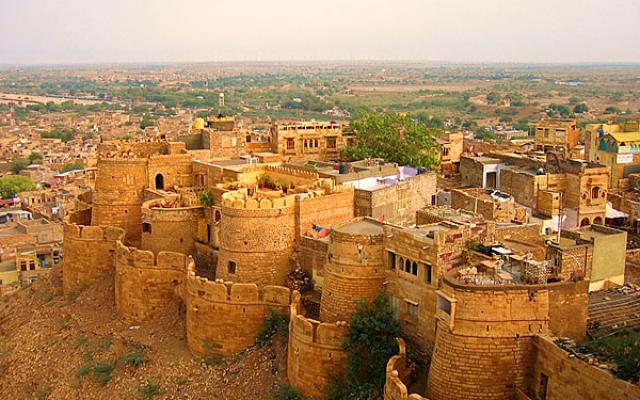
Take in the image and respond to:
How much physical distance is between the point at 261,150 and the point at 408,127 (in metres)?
6.38

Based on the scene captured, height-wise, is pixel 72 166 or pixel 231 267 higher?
pixel 231 267

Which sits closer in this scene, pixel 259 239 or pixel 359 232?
pixel 359 232

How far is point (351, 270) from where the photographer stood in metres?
17.3

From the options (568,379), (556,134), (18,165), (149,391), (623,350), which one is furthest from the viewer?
(18,165)

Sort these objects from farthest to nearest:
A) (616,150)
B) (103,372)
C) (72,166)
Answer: (72,166) < (616,150) < (103,372)

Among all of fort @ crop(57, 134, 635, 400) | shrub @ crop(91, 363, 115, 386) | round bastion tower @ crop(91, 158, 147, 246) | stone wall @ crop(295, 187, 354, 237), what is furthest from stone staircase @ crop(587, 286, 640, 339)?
round bastion tower @ crop(91, 158, 147, 246)

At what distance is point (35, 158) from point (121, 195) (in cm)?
5433

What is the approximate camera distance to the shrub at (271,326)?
62.8 ft

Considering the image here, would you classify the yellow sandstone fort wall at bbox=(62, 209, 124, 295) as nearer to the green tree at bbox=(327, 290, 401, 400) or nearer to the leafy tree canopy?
the green tree at bbox=(327, 290, 401, 400)

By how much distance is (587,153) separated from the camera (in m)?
36.7

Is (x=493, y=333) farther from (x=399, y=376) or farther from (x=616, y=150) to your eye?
(x=616, y=150)

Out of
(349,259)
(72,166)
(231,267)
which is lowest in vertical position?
(72,166)

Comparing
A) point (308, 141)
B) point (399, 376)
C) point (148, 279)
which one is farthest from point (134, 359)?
point (308, 141)

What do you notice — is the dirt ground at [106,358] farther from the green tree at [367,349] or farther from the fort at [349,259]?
the green tree at [367,349]
